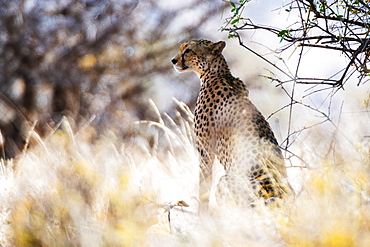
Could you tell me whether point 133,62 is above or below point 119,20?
below

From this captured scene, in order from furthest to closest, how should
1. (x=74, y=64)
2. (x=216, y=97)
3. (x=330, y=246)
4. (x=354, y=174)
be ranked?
(x=74, y=64) < (x=216, y=97) < (x=354, y=174) < (x=330, y=246)

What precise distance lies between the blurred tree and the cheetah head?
16.5ft

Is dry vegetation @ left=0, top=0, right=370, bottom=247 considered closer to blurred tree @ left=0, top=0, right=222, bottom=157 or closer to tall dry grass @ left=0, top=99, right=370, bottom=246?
tall dry grass @ left=0, top=99, right=370, bottom=246

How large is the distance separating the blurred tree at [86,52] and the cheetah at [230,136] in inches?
199

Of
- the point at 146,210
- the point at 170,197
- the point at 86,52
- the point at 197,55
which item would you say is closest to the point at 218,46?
the point at 197,55

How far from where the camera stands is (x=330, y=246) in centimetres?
146

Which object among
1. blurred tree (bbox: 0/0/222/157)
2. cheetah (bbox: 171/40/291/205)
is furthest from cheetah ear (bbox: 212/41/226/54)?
blurred tree (bbox: 0/0/222/157)

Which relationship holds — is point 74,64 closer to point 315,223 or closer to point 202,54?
point 202,54

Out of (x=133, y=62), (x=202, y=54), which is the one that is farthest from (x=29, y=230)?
(x=133, y=62)

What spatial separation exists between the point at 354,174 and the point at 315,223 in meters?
0.30

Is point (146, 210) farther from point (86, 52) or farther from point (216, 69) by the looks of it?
point (86, 52)

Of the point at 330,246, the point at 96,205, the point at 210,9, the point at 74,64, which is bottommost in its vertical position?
the point at 330,246

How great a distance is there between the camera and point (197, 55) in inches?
139

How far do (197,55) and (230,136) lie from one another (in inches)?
32.7
